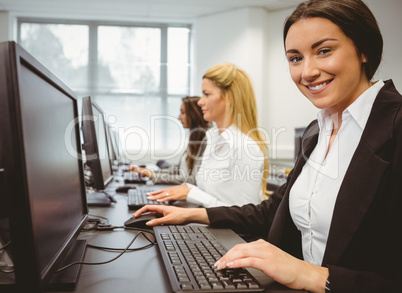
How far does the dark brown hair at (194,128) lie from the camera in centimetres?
278

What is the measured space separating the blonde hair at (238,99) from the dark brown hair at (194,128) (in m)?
0.87

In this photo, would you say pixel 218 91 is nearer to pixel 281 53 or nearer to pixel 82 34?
pixel 281 53

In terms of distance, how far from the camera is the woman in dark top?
2.26ft

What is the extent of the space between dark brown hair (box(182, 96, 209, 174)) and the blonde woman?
2.55ft

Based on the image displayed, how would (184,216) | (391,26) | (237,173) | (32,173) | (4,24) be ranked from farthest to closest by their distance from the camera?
(4,24)
(391,26)
(237,173)
(184,216)
(32,173)

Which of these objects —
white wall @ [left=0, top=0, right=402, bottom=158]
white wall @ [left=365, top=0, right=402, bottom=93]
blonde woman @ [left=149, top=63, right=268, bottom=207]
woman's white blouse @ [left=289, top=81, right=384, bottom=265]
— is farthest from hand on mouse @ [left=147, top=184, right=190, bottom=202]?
white wall @ [left=0, top=0, right=402, bottom=158]

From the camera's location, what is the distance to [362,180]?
31.2 inches

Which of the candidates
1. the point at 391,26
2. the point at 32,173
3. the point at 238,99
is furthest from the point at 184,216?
the point at 391,26

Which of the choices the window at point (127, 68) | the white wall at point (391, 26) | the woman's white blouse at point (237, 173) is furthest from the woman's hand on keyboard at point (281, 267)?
the window at point (127, 68)

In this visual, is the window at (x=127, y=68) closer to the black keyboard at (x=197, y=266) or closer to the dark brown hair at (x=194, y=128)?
the dark brown hair at (x=194, y=128)

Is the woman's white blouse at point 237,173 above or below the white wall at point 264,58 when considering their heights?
below

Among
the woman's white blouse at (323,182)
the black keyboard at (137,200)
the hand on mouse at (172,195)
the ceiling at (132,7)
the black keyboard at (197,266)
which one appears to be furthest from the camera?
the ceiling at (132,7)

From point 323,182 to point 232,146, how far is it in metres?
0.84

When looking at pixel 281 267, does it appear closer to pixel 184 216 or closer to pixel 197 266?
pixel 197 266
